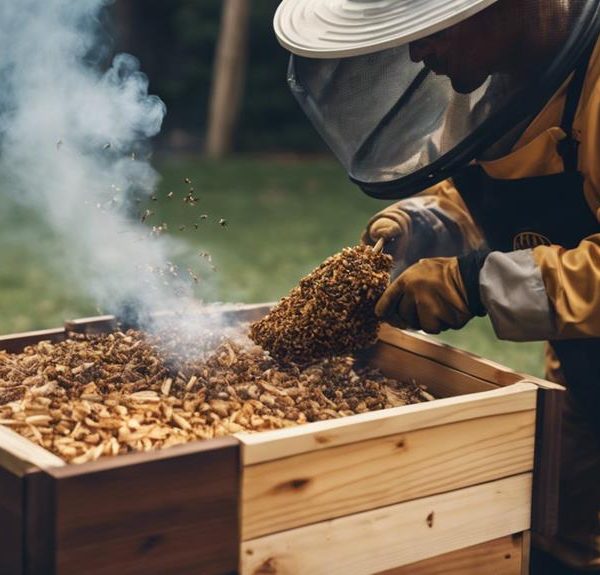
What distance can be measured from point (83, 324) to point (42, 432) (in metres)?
0.76

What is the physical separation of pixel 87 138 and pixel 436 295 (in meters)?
1.28

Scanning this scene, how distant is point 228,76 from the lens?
11133mm

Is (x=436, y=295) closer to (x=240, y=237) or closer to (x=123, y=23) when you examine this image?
(x=240, y=237)

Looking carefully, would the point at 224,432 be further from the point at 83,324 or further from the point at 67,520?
the point at 83,324

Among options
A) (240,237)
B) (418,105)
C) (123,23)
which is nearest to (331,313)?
(418,105)

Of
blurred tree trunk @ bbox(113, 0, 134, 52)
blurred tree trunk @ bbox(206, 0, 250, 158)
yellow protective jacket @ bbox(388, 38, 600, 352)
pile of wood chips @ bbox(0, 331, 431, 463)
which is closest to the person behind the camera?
pile of wood chips @ bbox(0, 331, 431, 463)

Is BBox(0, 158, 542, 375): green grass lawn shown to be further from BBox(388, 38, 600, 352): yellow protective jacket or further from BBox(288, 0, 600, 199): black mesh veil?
BBox(388, 38, 600, 352): yellow protective jacket

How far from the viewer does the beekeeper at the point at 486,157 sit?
2242mm

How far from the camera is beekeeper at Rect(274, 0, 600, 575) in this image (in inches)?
88.3

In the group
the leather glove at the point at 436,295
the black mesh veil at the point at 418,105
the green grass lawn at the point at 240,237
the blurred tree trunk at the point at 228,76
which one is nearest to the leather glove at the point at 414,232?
the black mesh veil at the point at 418,105

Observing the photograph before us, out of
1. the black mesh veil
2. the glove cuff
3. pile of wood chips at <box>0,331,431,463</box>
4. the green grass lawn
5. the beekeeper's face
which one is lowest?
the green grass lawn

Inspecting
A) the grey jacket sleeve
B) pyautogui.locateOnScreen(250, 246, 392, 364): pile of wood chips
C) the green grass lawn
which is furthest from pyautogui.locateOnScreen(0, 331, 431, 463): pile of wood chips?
the green grass lawn

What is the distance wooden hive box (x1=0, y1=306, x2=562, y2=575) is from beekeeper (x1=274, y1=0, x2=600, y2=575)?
220mm

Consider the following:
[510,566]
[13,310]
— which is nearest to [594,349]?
[510,566]
